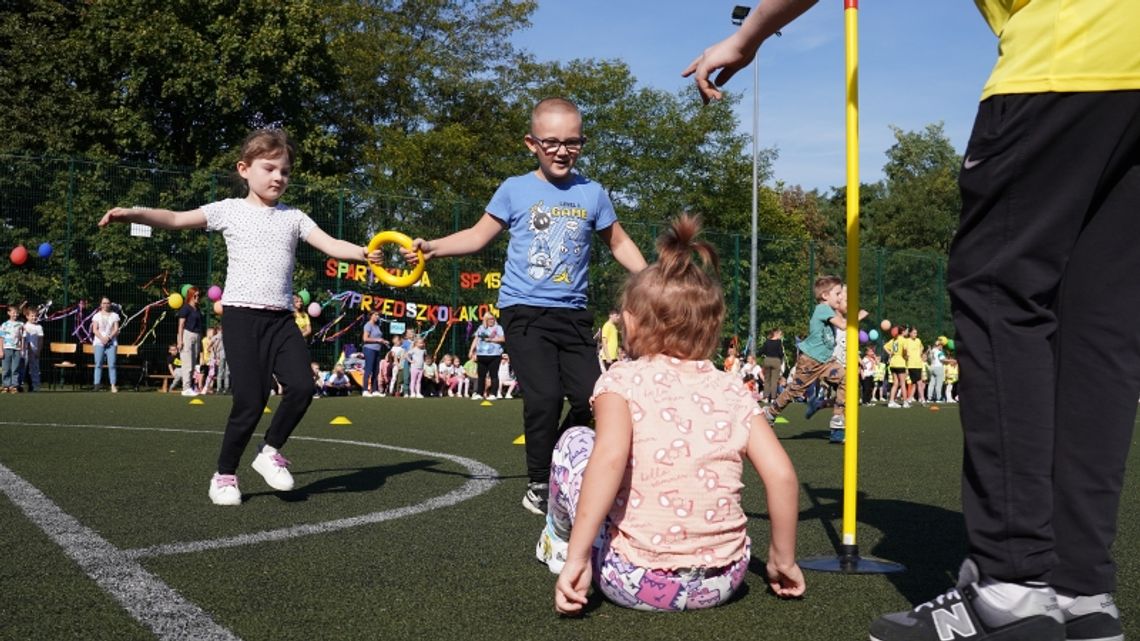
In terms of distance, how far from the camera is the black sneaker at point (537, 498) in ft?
17.6

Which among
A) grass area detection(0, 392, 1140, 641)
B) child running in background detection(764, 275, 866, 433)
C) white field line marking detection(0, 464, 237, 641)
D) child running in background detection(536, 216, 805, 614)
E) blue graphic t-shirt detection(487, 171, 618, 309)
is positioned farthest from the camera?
child running in background detection(764, 275, 866, 433)

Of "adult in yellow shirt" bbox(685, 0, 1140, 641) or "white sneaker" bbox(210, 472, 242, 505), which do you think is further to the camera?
"white sneaker" bbox(210, 472, 242, 505)

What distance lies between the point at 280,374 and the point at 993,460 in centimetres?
427

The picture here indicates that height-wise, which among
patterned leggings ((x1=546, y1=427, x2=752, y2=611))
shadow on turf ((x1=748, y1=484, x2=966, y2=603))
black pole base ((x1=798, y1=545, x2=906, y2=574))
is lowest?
shadow on turf ((x1=748, y1=484, x2=966, y2=603))

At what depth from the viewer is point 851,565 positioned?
3789 mm

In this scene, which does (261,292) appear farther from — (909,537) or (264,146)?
(909,537)

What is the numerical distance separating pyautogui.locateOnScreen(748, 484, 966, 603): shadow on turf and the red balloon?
19.3m

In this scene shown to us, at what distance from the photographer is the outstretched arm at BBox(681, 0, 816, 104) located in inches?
124

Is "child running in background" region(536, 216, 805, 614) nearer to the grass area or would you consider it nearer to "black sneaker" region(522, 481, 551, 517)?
the grass area

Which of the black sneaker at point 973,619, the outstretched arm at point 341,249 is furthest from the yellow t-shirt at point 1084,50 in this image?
the outstretched arm at point 341,249

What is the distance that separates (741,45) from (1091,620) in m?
1.82

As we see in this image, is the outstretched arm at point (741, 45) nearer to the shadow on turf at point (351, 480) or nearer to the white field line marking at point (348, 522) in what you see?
the white field line marking at point (348, 522)

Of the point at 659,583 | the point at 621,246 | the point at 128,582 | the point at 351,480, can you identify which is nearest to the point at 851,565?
the point at 659,583

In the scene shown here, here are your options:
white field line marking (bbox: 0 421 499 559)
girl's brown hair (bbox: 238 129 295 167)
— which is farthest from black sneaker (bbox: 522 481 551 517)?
girl's brown hair (bbox: 238 129 295 167)
